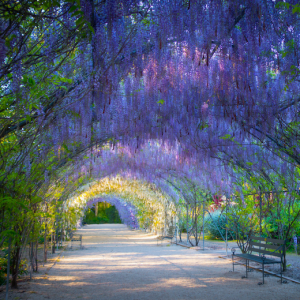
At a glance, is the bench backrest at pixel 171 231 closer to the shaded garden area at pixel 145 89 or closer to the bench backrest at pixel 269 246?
the shaded garden area at pixel 145 89

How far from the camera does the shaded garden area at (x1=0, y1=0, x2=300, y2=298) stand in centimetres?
305

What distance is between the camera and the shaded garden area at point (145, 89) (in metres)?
3.05

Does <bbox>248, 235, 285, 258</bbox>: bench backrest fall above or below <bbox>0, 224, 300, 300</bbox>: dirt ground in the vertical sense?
above

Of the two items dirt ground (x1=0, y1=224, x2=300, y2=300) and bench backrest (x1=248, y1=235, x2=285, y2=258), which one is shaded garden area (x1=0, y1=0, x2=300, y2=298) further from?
bench backrest (x1=248, y1=235, x2=285, y2=258)

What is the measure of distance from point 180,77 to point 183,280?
3.54m

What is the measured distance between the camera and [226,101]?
5.18m

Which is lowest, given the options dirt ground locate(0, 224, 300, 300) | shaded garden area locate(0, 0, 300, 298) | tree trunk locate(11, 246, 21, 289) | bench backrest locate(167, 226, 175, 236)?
bench backrest locate(167, 226, 175, 236)

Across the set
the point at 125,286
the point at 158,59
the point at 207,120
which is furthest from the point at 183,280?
the point at 158,59

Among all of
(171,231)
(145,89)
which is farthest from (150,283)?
(171,231)

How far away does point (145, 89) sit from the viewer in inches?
207

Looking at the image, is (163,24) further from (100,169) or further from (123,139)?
(100,169)

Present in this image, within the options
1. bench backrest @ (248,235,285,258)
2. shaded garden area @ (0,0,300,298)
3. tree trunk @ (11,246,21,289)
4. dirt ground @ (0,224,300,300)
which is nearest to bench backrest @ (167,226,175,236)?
shaded garden area @ (0,0,300,298)

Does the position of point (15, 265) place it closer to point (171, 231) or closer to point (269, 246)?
point (269, 246)

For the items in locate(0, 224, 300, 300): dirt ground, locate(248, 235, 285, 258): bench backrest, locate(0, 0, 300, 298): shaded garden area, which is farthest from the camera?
locate(248, 235, 285, 258): bench backrest
